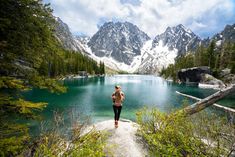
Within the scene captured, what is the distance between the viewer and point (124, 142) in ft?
44.0

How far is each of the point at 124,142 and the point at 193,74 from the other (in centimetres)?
9975

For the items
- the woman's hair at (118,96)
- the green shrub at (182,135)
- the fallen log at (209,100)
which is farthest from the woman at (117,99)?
the fallen log at (209,100)

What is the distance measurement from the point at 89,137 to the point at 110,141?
538cm

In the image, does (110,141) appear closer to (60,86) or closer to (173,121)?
(173,121)

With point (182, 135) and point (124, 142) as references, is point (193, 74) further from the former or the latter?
point (182, 135)

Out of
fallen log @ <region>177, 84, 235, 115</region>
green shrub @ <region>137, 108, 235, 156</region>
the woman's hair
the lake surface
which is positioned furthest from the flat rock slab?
fallen log @ <region>177, 84, 235, 115</region>

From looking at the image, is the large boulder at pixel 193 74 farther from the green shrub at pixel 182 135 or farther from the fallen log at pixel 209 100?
the green shrub at pixel 182 135

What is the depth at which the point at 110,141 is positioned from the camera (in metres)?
13.6

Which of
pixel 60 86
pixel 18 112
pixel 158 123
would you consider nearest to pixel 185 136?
pixel 158 123

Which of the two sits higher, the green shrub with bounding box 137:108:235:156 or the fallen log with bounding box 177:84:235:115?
the fallen log with bounding box 177:84:235:115

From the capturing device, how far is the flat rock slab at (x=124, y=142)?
12.5 m

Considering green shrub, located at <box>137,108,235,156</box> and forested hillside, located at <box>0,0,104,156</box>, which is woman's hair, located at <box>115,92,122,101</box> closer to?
green shrub, located at <box>137,108,235,156</box>

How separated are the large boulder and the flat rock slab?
93.3 meters

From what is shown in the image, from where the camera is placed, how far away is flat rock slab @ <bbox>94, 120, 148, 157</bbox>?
12.5m
